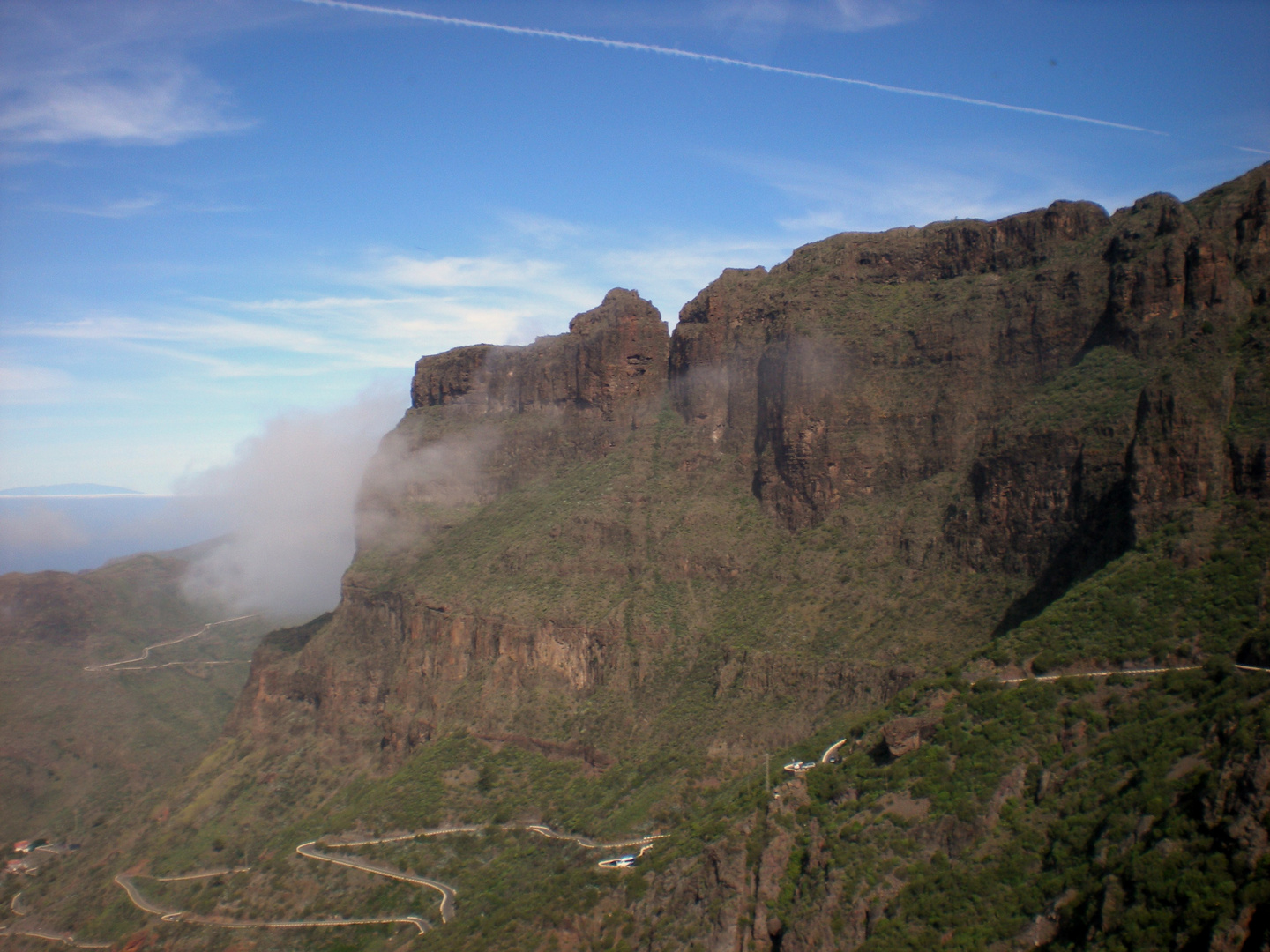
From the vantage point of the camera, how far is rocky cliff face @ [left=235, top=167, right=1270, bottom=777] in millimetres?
71000

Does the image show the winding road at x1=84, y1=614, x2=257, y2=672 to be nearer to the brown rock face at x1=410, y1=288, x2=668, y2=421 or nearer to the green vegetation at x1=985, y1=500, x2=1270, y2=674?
the brown rock face at x1=410, y1=288, x2=668, y2=421

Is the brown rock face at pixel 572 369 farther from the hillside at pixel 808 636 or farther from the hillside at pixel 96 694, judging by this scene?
the hillside at pixel 96 694

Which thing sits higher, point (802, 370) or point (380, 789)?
point (802, 370)

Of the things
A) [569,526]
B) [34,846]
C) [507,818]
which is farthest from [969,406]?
[34,846]

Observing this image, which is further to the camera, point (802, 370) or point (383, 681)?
point (383, 681)

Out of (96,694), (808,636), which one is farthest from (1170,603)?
(96,694)

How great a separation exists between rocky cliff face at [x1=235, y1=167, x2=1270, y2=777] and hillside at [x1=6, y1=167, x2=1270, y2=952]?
0.30 metres

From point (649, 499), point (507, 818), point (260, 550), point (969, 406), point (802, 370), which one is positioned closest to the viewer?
point (507, 818)

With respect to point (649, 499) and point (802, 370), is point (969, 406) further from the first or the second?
point (649, 499)

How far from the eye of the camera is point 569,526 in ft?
329

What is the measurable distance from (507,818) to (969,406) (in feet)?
167

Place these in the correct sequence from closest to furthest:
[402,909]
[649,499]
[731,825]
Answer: [731,825], [402,909], [649,499]

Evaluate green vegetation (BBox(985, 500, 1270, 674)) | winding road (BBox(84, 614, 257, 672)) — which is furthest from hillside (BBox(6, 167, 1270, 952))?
winding road (BBox(84, 614, 257, 672))

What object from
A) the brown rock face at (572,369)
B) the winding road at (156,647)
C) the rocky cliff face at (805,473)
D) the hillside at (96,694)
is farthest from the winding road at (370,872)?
the winding road at (156,647)
